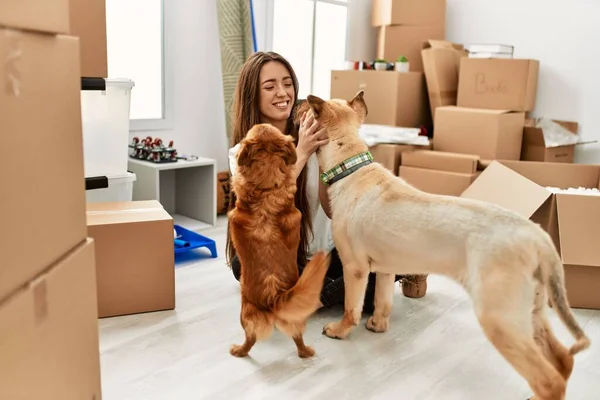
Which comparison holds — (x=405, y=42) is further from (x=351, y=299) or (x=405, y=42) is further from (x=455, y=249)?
(x=455, y=249)

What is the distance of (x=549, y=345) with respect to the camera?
61.4 inches

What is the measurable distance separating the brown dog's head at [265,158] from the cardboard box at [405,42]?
2.53m

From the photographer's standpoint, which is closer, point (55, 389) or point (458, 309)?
point (55, 389)

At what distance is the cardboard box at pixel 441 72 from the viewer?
144 inches

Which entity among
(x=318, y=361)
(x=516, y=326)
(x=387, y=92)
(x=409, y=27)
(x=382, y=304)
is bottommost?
(x=318, y=361)

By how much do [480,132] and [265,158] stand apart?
6.83 feet

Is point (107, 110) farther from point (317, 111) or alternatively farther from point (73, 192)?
point (73, 192)

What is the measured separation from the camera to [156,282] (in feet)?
7.03

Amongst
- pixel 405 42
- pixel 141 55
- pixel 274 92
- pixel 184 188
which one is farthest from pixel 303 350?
pixel 405 42

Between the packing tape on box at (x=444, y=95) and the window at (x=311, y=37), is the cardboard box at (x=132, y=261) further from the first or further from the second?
the packing tape on box at (x=444, y=95)

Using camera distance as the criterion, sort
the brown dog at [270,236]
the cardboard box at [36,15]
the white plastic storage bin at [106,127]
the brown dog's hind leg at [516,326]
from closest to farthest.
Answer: the cardboard box at [36,15] < the brown dog's hind leg at [516,326] < the brown dog at [270,236] < the white plastic storage bin at [106,127]

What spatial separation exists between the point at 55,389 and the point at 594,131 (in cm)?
372

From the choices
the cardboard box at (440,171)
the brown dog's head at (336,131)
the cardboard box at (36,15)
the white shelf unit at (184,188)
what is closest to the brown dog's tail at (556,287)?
the brown dog's head at (336,131)

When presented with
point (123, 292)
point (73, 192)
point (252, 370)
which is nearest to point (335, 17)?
point (123, 292)
